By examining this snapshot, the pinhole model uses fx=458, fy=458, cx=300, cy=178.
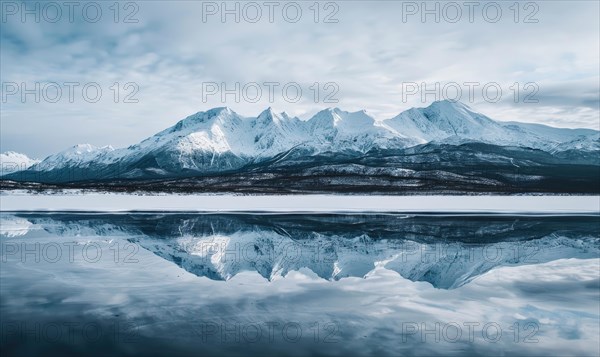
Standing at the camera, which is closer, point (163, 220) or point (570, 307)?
point (570, 307)

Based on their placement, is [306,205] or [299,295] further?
[306,205]

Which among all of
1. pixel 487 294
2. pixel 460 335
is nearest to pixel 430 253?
pixel 487 294

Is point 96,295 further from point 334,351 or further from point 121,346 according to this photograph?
point 334,351

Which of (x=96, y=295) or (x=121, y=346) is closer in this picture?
(x=121, y=346)

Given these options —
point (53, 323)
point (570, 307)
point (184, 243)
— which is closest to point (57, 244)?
point (184, 243)

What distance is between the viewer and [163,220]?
37.1 m

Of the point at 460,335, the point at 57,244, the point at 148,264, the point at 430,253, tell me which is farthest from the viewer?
the point at 57,244

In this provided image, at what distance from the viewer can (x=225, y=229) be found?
3062 cm

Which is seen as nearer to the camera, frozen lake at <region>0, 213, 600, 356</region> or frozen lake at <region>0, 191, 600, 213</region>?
frozen lake at <region>0, 213, 600, 356</region>

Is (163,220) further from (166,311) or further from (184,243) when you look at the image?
(166,311)

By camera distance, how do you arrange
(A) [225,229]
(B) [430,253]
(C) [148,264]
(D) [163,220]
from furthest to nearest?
(D) [163,220], (A) [225,229], (B) [430,253], (C) [148,264]

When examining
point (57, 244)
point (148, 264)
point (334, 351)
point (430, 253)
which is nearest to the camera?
point (334, 351)

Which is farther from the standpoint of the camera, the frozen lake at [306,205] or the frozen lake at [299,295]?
the frozen lake at [306,205]

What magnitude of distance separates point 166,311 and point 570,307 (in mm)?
10826
